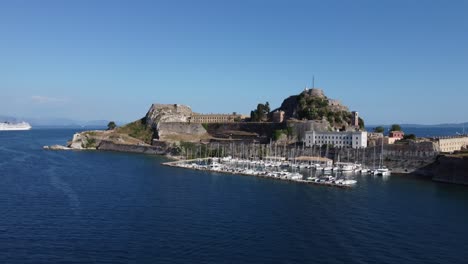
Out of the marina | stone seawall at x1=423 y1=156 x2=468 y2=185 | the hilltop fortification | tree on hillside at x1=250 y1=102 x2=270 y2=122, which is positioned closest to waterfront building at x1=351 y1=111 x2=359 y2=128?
the hilltop fortification

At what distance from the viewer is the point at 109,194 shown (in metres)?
43.8

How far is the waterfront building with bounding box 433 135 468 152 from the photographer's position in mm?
65125

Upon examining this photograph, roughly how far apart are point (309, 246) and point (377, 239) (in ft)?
16.8

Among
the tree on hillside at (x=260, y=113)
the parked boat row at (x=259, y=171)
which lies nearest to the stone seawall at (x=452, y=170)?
the parked boat row at (x=259, y=171)

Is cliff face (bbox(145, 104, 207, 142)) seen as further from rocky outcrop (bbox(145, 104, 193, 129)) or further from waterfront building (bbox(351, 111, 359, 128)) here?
waterfront building (bbox(351, 111, 359, 128))

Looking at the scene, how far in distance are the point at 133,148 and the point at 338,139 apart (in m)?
46.4

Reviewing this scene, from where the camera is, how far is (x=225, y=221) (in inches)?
1324

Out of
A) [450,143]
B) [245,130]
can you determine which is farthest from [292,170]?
[245,130]

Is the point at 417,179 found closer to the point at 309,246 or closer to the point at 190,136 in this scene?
the point at 309,246

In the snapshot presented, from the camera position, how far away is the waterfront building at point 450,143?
65125 mm

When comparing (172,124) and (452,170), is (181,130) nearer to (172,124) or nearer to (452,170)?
(172,124)

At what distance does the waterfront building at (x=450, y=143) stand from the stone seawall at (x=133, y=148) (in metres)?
53.4


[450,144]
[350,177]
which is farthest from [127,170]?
[450,144]

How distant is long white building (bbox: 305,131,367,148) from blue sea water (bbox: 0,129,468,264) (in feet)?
61.8
